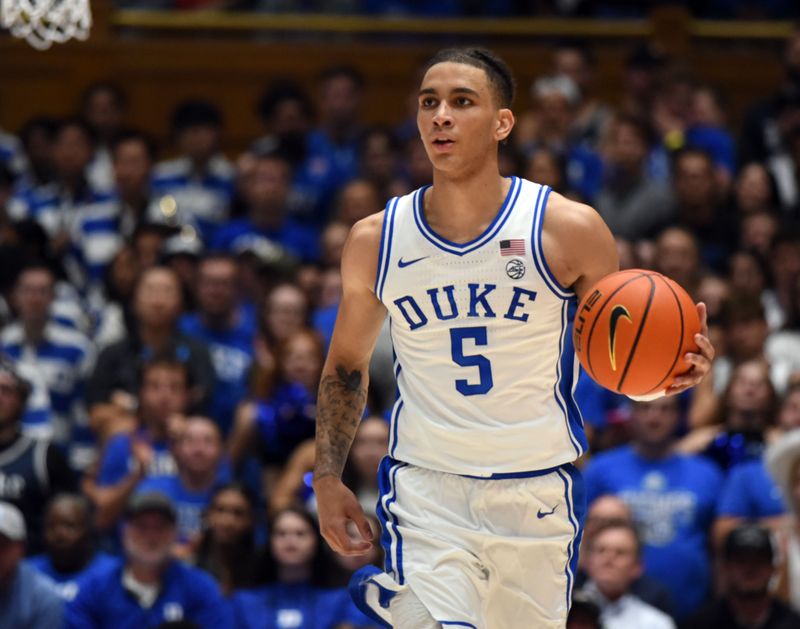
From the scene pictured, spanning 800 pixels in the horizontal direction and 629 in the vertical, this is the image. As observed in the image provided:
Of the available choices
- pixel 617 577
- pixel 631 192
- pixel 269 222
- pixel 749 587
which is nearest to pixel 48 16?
pixel 617 577

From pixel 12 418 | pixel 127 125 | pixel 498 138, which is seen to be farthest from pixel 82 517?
pixel 127 125

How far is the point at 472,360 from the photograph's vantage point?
5.33 m

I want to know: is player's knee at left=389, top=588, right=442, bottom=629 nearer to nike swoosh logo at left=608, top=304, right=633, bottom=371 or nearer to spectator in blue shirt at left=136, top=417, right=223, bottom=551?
nike swoosh logo at left=608, top=304, right=633, bottom=371

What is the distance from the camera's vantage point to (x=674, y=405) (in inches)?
352

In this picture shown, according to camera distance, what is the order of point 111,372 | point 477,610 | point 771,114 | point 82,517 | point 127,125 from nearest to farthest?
point 477,610 < point 82,517 < point 111,372 < point 771,114 < point 127,125

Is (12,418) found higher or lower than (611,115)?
lower

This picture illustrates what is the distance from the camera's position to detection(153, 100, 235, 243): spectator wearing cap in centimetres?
1206

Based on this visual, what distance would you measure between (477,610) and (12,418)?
4677 mm

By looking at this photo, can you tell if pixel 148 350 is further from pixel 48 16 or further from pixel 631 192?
pixel 631 192

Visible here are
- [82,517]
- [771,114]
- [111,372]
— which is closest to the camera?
[82,517]

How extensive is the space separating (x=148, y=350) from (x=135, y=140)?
2452 mm

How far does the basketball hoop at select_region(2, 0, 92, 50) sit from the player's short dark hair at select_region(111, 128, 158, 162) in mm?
4448

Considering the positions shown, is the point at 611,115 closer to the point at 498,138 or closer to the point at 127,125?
the point at 127,125

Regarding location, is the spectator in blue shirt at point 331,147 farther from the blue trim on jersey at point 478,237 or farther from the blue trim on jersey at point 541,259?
the blue trim on jersey at point 541,259
